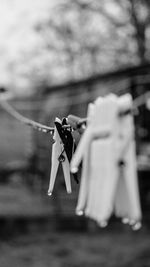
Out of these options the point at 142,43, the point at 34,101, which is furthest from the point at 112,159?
the point at 142,43

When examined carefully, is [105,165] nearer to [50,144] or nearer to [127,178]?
[127,178]

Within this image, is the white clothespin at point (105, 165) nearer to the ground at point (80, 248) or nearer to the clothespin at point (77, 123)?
the clothespin at point (77, 123)

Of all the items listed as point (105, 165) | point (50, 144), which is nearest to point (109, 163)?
point (105, 165)

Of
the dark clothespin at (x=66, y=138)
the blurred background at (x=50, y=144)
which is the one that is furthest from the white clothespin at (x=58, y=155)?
the blurred background at (x=50, y=144)

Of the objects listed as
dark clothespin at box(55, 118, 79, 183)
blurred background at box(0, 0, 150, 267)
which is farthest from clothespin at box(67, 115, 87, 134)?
blurred background at box(0, 0, 150, 267)

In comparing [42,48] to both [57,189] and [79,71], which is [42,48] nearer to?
[79,71]

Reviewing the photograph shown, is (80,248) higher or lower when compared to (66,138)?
lower

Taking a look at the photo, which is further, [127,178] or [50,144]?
[50,144]

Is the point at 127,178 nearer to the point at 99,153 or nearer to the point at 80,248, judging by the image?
the point at 99,153
